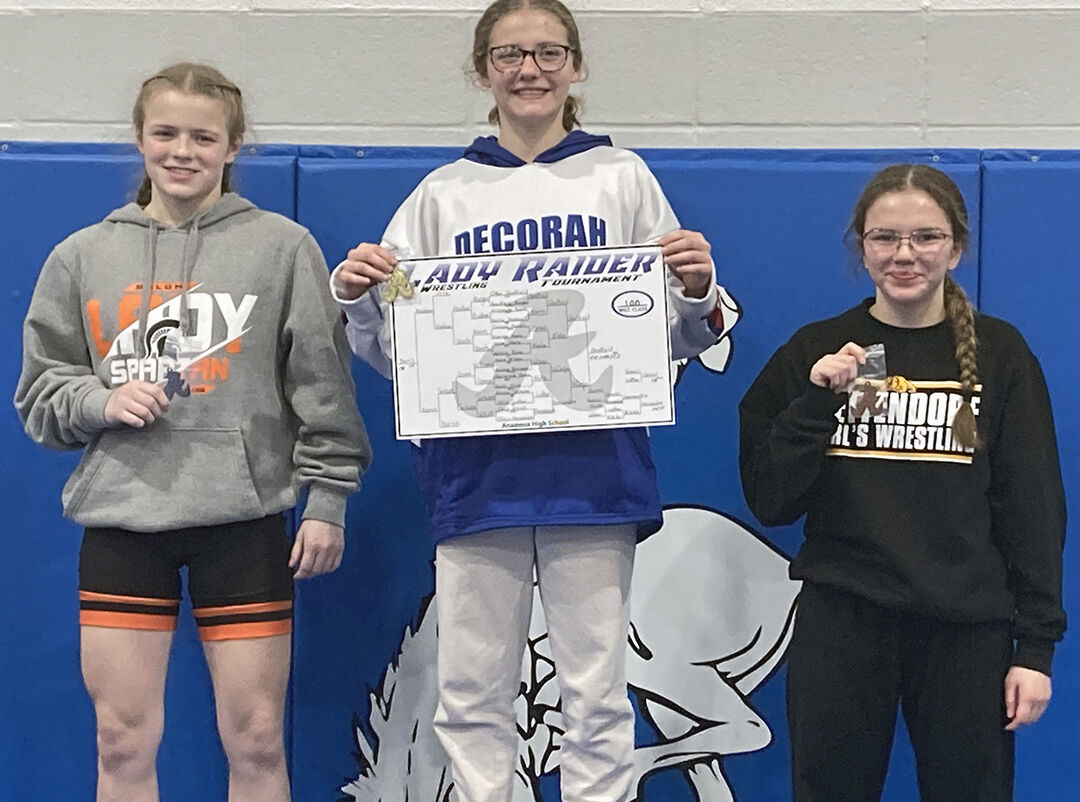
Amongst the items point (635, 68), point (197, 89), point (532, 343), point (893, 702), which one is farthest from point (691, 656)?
point (197, 89)

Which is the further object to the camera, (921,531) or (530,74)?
(530,74)

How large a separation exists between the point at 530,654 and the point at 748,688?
0.44 m

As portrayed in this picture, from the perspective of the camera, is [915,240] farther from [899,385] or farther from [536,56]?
[536,56]

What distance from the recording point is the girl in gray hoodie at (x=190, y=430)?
6.36ft

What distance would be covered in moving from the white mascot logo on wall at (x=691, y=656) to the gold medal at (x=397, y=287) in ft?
2.54

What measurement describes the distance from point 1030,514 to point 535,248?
0.88 metres

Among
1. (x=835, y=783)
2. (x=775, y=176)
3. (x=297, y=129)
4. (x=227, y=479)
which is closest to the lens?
(x=835, y=783)

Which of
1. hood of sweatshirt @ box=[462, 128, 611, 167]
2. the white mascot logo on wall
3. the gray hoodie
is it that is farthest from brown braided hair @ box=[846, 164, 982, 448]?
the gray hoodie

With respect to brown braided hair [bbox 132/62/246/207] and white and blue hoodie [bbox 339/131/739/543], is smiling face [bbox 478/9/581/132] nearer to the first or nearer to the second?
white and blue hoodie [bbox 339/131/739/543]

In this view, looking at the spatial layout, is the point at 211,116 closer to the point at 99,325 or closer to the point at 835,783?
the point at 99,325

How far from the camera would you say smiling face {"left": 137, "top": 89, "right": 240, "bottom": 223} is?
197 cm

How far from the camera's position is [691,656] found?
7.71 feet

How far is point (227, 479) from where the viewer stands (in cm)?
193

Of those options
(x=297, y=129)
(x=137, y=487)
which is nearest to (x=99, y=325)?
(x=137, y=487)
